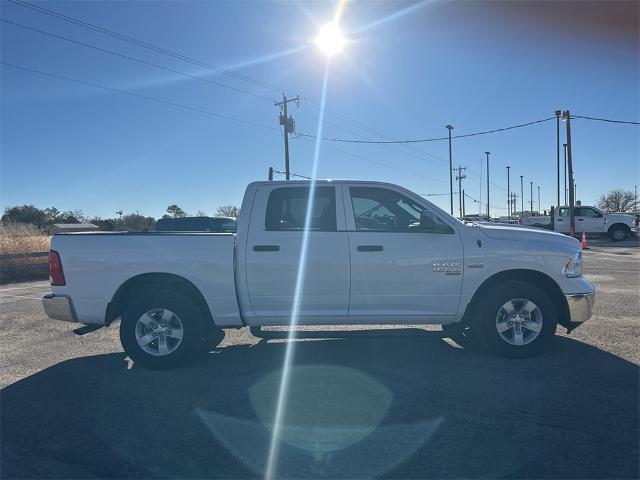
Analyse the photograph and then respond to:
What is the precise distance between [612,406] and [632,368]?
3.86 ft

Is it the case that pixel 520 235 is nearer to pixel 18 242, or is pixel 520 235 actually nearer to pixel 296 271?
pixel 296 271

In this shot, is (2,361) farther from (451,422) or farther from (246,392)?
(451,422)

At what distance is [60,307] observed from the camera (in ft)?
16.8

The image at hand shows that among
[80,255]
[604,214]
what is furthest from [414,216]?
[604,214]

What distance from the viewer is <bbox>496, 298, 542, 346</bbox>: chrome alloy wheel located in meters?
5.17

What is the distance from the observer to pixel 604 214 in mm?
27281

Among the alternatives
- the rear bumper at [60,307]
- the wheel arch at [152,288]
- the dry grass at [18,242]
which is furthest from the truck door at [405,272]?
the dry grass at [18,242]

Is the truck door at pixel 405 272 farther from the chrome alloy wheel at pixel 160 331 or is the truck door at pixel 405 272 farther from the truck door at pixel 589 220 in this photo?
the truck door at pixel 589 220

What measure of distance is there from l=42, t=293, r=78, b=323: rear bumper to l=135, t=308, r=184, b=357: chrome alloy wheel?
0.77m

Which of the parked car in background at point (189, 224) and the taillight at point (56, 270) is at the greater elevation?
the parked car in background at point (189, 224)

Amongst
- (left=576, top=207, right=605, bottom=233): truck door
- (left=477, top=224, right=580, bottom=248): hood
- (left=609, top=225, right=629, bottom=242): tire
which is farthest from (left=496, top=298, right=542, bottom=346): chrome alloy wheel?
(left=609, top=225, right=629, bottom=242): tire

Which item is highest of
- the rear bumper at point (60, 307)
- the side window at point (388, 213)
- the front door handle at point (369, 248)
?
the side window at point (388, 213)

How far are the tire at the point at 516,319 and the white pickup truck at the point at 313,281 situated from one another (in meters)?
0.01

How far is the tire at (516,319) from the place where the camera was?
5.13 m
